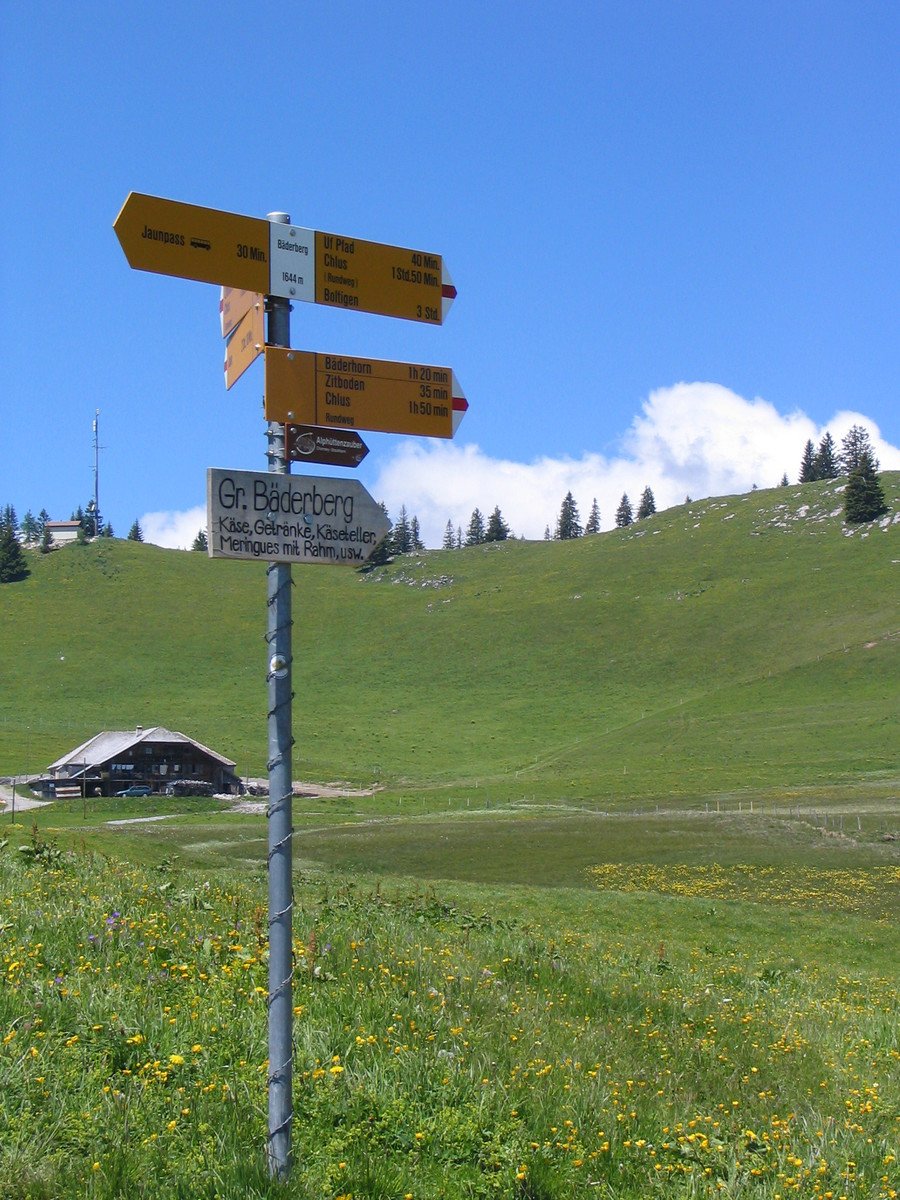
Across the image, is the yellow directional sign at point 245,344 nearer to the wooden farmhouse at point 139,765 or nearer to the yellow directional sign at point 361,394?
the yellow directional sign at point 361,394

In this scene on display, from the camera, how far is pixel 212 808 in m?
77.8

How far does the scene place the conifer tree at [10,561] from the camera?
188250 millimetres

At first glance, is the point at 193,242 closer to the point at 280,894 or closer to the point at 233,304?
the point at 233,304

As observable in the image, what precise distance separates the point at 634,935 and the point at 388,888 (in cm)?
690

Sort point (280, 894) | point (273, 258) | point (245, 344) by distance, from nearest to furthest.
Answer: point (280, 894) < point (273, 258) < point (245, 344)

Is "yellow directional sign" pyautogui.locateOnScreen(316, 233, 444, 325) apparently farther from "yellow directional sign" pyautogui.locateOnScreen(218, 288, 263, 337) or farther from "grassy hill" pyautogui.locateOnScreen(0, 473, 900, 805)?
"grassy hill" pyautogui.locateOnScreen(0, 473, 900, 805)

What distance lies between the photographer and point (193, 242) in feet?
19.8

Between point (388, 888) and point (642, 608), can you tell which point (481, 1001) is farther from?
point (642, 608)

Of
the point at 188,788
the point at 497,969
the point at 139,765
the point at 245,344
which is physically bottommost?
the point at 188,788

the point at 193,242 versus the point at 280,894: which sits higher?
the point at 193,242

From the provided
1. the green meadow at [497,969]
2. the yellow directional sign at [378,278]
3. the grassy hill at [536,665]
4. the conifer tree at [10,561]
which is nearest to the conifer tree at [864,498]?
the grassy hill at [536,665]

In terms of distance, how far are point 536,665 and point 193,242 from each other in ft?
449

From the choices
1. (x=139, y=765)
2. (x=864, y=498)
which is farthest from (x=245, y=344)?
(x=864, y=498)

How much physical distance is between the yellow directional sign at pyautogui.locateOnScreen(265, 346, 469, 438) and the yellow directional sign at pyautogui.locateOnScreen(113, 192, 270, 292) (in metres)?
0.48
